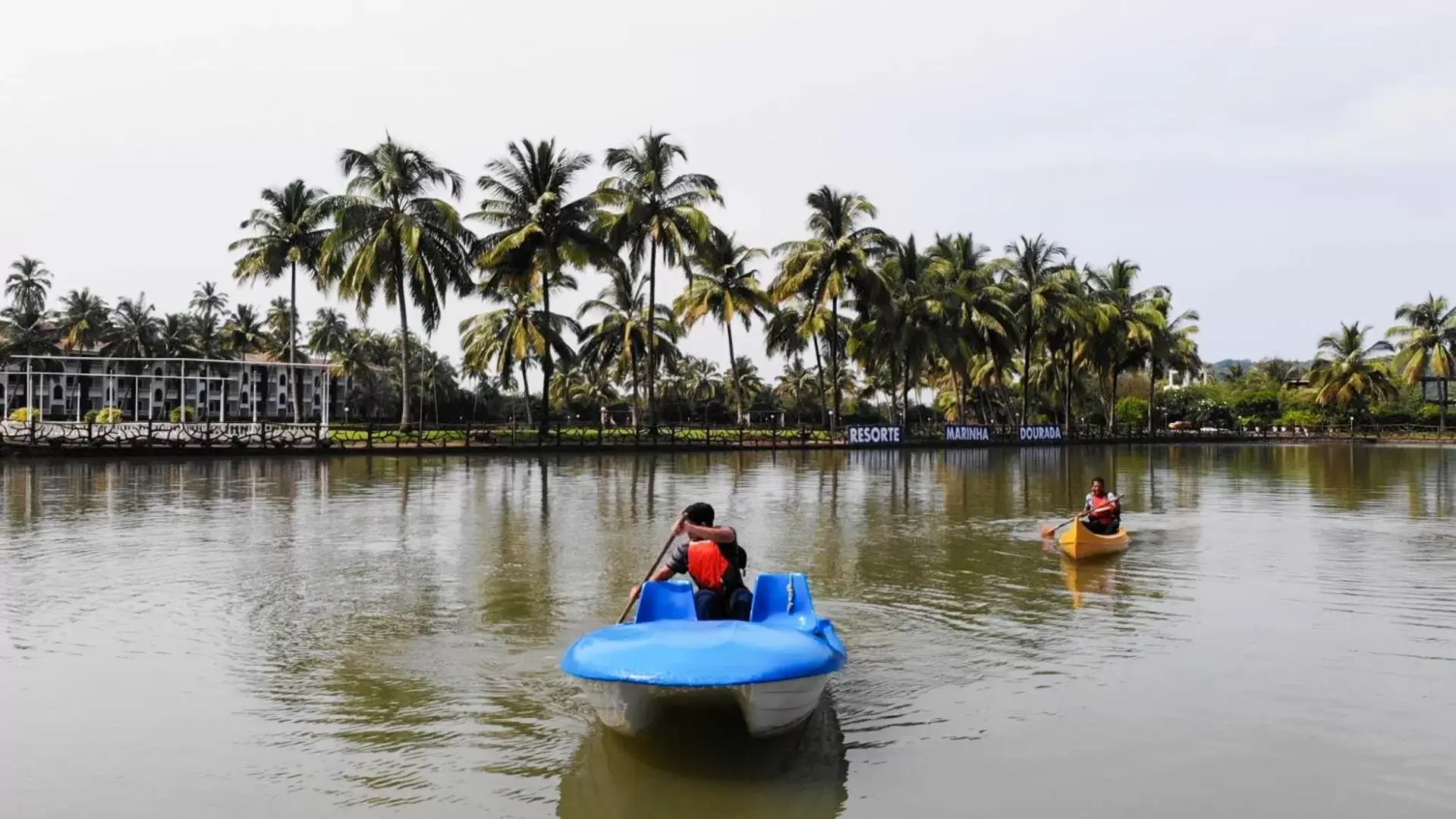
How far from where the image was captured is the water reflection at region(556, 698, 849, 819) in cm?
598

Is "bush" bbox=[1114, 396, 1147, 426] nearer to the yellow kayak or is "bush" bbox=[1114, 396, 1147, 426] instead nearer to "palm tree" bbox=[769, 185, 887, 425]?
"palm tree" bbox=[769, 185, 887, 425]

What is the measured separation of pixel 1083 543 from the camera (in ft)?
50.5

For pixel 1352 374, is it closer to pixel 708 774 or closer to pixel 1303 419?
pixel 1303 419

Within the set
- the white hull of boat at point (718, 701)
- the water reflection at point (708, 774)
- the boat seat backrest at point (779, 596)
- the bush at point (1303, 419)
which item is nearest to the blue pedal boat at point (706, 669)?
the white hull of boat at point (718, 701)

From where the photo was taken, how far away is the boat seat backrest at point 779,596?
8125 millimetres

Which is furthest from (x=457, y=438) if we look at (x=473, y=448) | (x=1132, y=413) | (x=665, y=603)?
(x=1132, y=413)

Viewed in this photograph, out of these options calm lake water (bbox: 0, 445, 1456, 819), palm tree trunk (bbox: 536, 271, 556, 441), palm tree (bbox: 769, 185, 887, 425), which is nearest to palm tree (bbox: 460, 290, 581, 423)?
palm tree trunk (bbox: 536, 271, 556, 441)

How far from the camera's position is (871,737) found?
7.18m

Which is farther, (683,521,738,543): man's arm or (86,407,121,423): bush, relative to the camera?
(86,407,121,423): bush

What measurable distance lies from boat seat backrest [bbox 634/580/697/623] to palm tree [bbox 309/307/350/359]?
3287 inches

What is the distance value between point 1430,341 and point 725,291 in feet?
164

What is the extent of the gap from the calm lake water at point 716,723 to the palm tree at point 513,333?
26.6 m

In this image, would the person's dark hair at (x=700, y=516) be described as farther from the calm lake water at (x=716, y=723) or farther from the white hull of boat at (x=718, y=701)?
the white hull of boat at (x=718, y=701)

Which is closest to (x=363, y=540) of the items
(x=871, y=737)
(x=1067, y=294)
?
(x=871, y=737)
